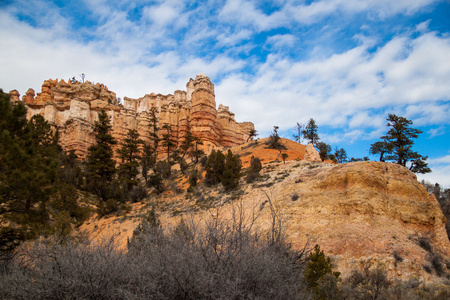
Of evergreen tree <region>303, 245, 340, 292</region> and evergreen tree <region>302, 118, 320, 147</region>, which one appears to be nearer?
evergreen tree <region>303, 245, 340, 292</region>

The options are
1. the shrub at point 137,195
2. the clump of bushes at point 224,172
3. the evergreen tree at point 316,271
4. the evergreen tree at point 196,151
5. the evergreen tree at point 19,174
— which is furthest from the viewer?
the evergreen tree at point 196,151

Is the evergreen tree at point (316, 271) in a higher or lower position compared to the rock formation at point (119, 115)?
lower

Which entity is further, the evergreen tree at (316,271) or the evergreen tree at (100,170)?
the evergreen tree at (100,170)

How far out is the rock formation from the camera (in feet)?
141

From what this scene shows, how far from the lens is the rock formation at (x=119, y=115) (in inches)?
1688

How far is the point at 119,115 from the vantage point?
49031mm

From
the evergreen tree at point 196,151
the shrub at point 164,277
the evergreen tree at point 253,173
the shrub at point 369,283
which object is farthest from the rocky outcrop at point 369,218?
the evergreen tree at point 196,151

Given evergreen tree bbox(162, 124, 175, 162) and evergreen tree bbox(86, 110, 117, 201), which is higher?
evergreen tree bbox(162, 124, 175, 162)

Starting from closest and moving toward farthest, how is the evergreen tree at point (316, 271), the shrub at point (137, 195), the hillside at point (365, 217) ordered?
1. the evergreen tree at point (316, 271)
2. the hillside at point (365, 217)
3. the shrub at point (137, 195)

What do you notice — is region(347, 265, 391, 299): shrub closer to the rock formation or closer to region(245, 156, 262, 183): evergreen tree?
region(245, 156, 262, 183): evergreen tree

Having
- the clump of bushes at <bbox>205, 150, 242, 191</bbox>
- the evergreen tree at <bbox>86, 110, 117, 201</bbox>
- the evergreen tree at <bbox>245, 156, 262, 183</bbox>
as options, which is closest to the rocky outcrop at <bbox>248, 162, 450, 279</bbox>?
the evergreen tree at <bbox>245, 156, 262, 183</bbox>

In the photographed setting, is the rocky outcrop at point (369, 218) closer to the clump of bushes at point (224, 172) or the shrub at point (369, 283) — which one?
the shrub at point (369, 283)

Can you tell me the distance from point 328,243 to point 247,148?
101 ft

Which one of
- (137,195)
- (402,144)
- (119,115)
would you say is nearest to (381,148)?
(402,144)
